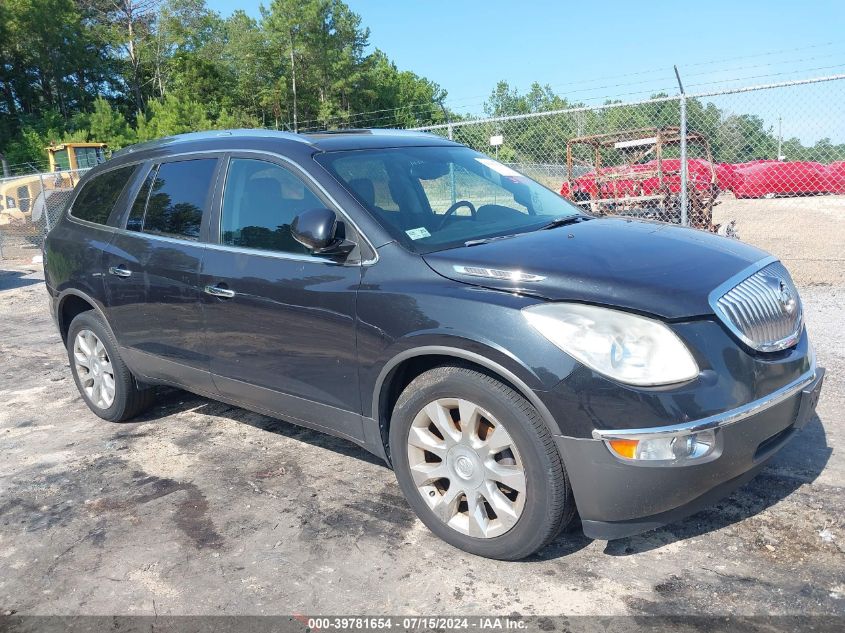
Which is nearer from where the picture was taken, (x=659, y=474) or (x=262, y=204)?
(x=659, y=474)

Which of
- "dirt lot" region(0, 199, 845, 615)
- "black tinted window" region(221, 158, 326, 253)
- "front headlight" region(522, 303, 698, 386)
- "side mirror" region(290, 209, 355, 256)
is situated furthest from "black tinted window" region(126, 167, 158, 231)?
"front headlight" region(522, 303, 698, 386)

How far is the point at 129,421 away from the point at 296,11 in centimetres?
5139

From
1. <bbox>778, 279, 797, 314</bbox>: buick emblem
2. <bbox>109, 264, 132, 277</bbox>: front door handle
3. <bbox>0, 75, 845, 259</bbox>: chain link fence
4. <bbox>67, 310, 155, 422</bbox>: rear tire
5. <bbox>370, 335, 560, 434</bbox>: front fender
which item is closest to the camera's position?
<bbox>370, 335, 560, 434</bbox>: front fender

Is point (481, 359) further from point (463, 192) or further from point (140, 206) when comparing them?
point (140, 206)

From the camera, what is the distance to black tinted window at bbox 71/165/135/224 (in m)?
4.92

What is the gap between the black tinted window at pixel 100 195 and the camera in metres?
4.92

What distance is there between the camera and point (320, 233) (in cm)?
326

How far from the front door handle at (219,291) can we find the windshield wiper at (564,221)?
1.63m

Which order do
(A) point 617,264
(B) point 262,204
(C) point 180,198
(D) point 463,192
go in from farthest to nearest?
(C) point 180,198
(D) point 463,192
(B) point 262,204
(A) point 617,264

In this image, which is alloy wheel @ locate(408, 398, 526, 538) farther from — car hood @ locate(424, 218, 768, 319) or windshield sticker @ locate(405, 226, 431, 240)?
windshield sticker @ locate(405, 226, 431, 240)

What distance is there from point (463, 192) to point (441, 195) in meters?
0.19

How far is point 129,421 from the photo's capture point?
5.19m

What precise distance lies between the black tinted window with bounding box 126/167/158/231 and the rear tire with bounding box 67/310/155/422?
0.75 metres

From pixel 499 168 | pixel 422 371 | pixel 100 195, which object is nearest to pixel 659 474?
pixel 422 371
